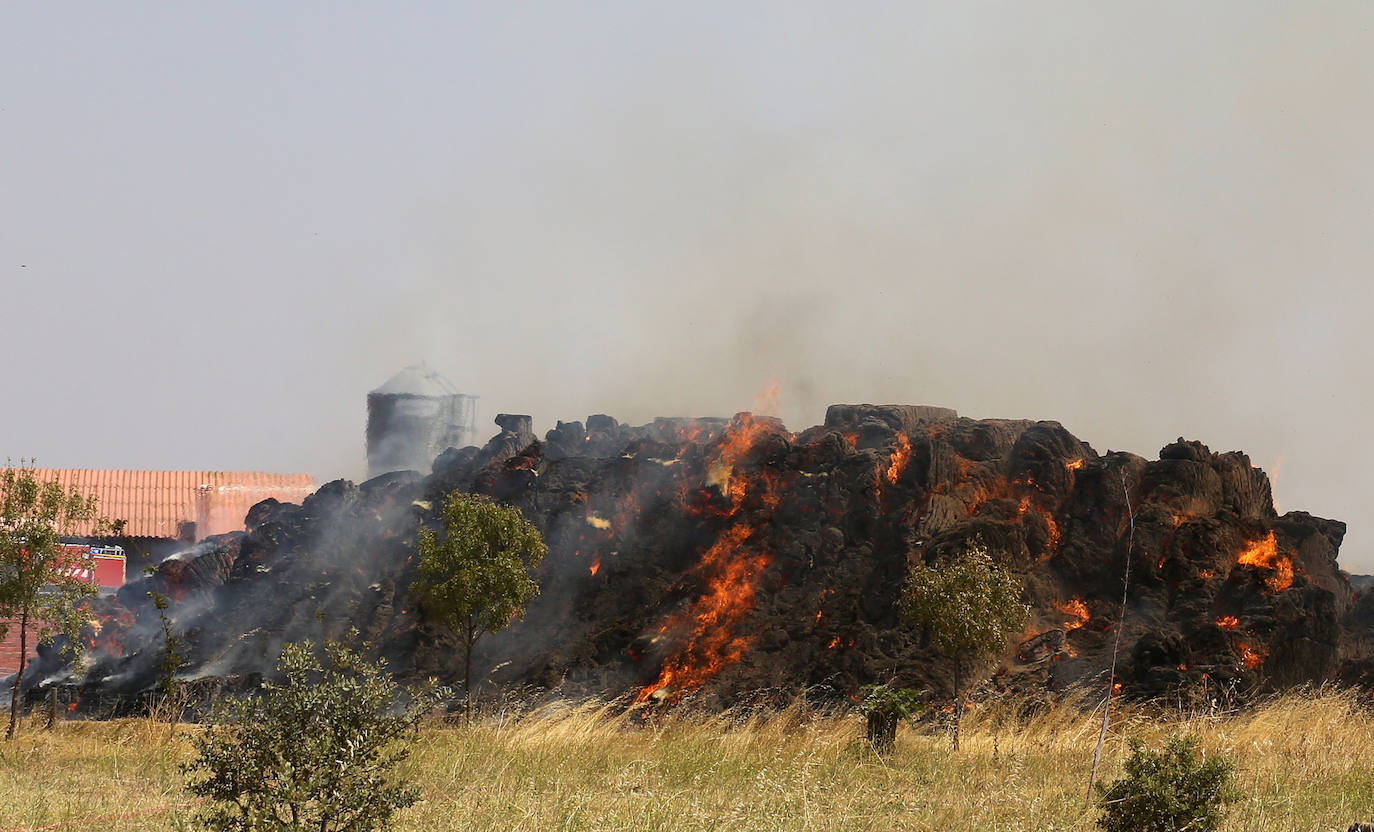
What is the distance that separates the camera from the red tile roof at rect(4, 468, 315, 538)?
53000 millimetres

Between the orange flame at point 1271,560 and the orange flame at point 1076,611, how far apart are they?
4233 millimetres

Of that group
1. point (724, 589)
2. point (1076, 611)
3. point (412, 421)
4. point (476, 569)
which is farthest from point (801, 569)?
point (412, 421)

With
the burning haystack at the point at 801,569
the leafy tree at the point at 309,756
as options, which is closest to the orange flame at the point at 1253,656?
the burning haystack at the point at 801,569

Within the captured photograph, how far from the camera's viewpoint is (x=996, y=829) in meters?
9.96

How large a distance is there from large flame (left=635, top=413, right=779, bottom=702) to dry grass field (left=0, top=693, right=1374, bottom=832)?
5245 millimetres

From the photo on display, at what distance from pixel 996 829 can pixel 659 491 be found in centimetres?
2704

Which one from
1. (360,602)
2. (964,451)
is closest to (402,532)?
(360,602)

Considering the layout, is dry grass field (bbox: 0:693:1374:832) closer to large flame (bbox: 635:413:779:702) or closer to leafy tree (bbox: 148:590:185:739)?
leafy tree (bbox: 148:590:185:739)

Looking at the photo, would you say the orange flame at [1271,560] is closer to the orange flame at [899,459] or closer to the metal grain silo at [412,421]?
the orange flame at [899,459]

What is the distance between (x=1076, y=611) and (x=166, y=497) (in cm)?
4413

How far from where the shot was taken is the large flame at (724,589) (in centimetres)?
2805

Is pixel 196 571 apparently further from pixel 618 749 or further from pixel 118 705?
pixel 618 749

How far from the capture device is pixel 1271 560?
1109 inches

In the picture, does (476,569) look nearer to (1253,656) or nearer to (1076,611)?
(1076,611)
